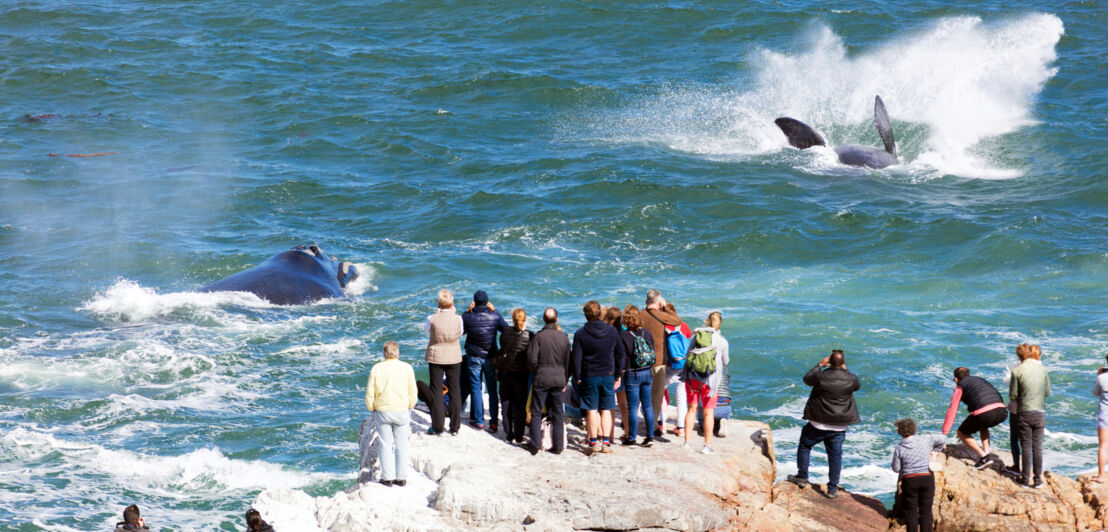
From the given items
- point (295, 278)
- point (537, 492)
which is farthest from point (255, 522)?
point (295, 278)

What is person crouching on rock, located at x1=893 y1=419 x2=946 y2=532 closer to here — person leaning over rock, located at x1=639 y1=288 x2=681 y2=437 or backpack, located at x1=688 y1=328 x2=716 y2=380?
backpack, located at x1=688 y1=328 x2=716 y2=380

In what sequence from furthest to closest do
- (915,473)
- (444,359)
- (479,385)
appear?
1. (479,385)
2. (444,359)
3. (915,473)

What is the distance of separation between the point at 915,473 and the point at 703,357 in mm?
2643

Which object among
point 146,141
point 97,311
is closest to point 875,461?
point 97,311

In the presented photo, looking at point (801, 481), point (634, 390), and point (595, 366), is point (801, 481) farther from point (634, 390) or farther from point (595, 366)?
point (595, 366)

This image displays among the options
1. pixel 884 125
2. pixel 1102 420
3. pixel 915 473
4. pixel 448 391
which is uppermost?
pixel 884 125

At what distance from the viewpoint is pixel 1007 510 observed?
12781 millimetres

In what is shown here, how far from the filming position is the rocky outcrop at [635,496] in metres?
11.3

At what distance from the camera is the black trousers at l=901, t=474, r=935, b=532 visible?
40.5 feet

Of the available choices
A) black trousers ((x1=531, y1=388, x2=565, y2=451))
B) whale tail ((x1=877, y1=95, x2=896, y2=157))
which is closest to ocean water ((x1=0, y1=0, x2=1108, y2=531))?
whale tail ((x1=877, y1=95, x2=896, y2=157))

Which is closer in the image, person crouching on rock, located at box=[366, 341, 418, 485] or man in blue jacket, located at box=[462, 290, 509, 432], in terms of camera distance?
person crouching on rock, located at box=[366, 341, 418, 485]

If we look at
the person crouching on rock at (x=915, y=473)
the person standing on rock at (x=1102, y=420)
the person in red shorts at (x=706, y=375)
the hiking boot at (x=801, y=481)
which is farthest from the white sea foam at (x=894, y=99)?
the person crouching on rock at (x=915, y=473)

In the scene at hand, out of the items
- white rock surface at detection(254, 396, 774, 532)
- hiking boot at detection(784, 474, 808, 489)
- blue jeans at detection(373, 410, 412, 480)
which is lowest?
hiking boot at detection(784, 474, 808, 489)

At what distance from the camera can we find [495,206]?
31203mm
